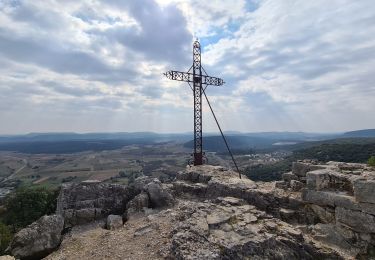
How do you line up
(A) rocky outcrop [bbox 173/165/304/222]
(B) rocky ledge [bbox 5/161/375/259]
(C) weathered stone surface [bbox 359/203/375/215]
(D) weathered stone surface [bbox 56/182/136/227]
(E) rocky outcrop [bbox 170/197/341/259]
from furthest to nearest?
(A) rocky outcrop [bbox 173/165/304/222] < (D) weathered stone surface [bbox 56/182/136/227] < (C) weathered stone surface [bbox 359/203/375/215] < (B) rocky ledge [bbox 5/161/375/259] < (E) rocky outcrop [bbox 170/197/341/259]

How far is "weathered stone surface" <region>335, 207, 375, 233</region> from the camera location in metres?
13.5

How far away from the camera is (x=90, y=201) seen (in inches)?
689

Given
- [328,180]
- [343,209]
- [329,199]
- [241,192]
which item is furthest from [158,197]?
[343,209]

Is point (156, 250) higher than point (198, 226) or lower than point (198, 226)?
lower

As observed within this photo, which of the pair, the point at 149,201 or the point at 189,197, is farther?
the point at 189,197

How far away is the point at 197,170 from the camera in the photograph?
2622 centimetres

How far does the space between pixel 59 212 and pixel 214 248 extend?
10087mm

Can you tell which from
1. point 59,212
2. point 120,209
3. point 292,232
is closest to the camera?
point 292,232

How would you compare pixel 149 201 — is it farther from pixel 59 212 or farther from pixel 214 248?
pixel 214 248

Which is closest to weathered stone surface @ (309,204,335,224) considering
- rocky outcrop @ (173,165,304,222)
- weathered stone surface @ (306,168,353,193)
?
rocky outcrop @ (173,165,304,222)

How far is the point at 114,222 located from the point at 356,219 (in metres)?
12.0

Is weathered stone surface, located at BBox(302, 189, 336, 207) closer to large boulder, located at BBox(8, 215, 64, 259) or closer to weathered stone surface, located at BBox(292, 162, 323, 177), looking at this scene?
weathered stone surface, located at BBox(292, 162, 323, 177)

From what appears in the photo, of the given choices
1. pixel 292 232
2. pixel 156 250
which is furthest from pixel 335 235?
pixel 156 250

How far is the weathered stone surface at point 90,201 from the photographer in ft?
A: 55.0
